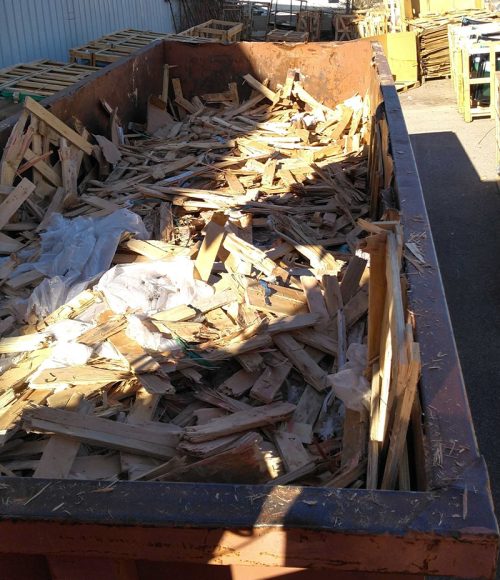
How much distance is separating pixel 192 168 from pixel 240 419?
4.38m

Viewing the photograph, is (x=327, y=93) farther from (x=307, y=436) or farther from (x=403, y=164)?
(x=307, y=436)

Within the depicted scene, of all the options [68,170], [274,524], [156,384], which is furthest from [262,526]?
[68,170]

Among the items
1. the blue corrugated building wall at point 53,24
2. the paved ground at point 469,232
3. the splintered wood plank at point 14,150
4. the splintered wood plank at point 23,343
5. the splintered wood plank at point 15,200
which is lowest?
the paved ground at point 469,232

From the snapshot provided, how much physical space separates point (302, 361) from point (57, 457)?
1346 mm

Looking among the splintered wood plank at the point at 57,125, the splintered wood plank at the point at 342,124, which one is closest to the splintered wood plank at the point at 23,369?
the splintered wood plank at the point at 57,125

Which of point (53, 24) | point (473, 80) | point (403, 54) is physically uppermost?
point (53, 24)

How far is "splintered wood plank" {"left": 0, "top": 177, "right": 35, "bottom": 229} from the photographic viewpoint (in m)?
5.19

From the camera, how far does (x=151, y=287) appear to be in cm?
413

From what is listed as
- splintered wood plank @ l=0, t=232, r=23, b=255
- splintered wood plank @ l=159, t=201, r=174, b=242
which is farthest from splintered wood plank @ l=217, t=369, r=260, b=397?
splintered wood plank @ l=0, t=232, r=23, b=255

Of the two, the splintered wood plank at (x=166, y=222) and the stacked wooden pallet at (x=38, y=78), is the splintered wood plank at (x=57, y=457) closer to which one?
the splintered wood plank at (x=166, y=222)

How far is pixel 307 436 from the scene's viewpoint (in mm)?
2910

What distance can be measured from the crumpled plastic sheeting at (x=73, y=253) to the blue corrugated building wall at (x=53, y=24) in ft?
18.0

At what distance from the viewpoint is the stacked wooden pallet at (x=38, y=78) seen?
7473 mm

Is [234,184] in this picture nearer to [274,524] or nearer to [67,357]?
[67,357]
